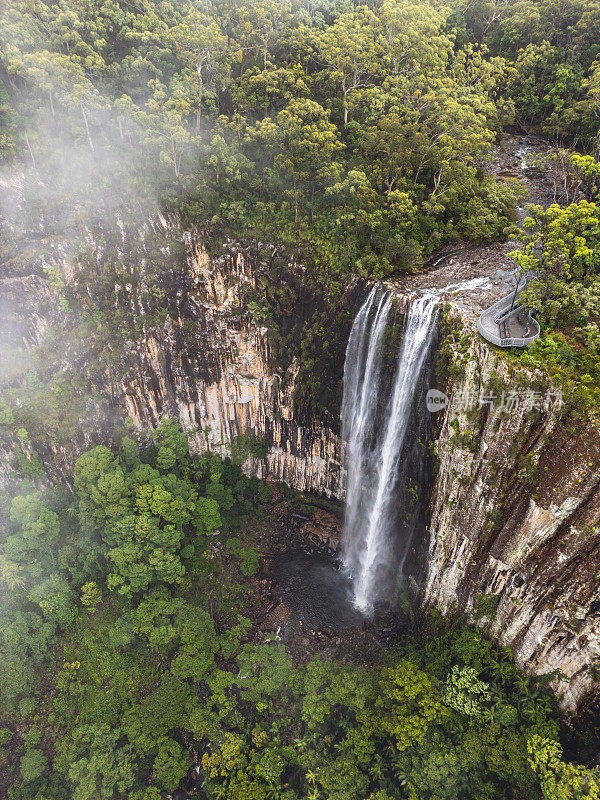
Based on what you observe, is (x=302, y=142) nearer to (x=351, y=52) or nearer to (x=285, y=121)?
(x=285, y=121)

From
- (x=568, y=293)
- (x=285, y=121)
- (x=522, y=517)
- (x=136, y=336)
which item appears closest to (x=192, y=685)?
(x=522, y=517)

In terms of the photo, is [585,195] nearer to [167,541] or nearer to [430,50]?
[430,50]

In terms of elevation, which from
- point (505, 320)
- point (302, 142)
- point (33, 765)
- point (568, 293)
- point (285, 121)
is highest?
point (285, 121)

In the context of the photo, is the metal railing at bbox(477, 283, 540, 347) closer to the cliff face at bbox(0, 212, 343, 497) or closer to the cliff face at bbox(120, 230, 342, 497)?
the cliff face at bbox(0, 212, 343, 497)

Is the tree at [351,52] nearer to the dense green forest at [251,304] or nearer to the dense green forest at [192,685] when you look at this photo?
the dense green forest at [251,304]

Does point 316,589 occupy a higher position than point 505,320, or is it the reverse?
point 505,320

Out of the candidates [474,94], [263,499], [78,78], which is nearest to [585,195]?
[474,94]
